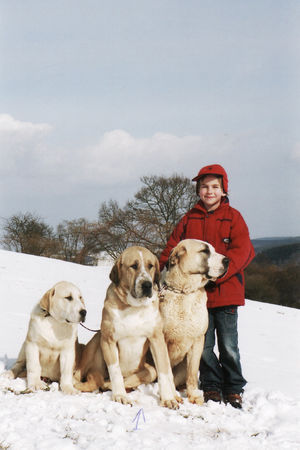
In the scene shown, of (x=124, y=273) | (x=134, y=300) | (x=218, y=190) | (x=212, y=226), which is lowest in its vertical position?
(x=134, y=300)

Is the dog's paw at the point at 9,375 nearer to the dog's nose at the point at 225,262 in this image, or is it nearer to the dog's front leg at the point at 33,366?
the dog's front leg at the point at 33,366

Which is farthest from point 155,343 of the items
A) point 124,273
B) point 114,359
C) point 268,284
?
point 268,284

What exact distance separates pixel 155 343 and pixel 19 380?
150 cm

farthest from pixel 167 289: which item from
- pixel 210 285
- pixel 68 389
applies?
pixel 68 389

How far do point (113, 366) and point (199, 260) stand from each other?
1.28 metres

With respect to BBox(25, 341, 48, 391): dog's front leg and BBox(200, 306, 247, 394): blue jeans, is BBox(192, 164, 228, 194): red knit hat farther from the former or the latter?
BBox(25, 341, 48, 391): dog's front leg

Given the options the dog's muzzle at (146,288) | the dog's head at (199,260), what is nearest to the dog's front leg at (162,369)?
the dog's muzzle at (146,288)

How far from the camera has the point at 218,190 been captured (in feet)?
15.4

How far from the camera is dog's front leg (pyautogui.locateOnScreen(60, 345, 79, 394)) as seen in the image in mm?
4324

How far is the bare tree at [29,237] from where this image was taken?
31930 mm

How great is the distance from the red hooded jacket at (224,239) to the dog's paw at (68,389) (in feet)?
4.97

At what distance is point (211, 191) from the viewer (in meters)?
4.66

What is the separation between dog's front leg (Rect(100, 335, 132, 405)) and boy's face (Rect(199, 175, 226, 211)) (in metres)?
1.78

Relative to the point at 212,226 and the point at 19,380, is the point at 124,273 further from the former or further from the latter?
the point at 19,380
